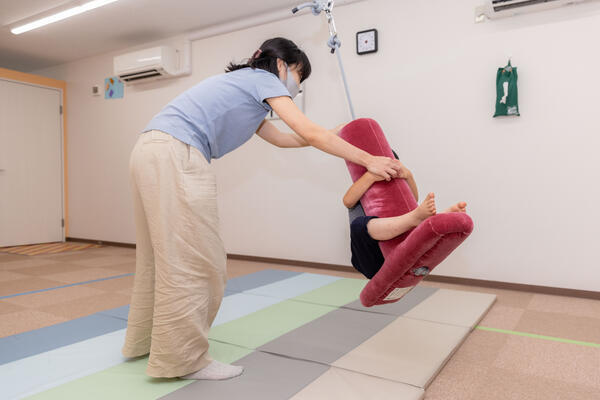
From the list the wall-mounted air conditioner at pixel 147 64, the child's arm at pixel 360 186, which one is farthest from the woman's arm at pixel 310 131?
the wall-mounted air conditioner at pixel 147 64

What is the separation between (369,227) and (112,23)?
13.9ft

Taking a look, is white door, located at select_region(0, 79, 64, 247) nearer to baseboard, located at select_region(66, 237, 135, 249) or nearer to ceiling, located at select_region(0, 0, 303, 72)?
baseboard, located at select_region(66, 237, 135, 249)

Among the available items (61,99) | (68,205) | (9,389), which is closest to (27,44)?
(61,99)

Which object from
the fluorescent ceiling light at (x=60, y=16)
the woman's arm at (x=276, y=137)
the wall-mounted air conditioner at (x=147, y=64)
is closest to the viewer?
the woman's arm at (x=276, y=137)

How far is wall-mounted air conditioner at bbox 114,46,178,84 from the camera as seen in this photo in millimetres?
4945

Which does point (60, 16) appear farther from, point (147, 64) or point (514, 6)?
point (514, 6)

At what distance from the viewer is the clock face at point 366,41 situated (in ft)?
12.7

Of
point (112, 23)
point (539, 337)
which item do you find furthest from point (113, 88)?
point (539, 337)

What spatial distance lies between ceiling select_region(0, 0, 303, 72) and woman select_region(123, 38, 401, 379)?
2815 mm

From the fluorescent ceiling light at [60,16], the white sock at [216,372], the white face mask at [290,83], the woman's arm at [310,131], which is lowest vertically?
the white sock at [216,372]

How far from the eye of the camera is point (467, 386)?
69.7 inches

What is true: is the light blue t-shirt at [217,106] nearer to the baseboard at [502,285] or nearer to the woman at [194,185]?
the woman at [194,185]

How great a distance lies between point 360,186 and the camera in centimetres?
199

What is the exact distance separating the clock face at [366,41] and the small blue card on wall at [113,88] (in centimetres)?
337
